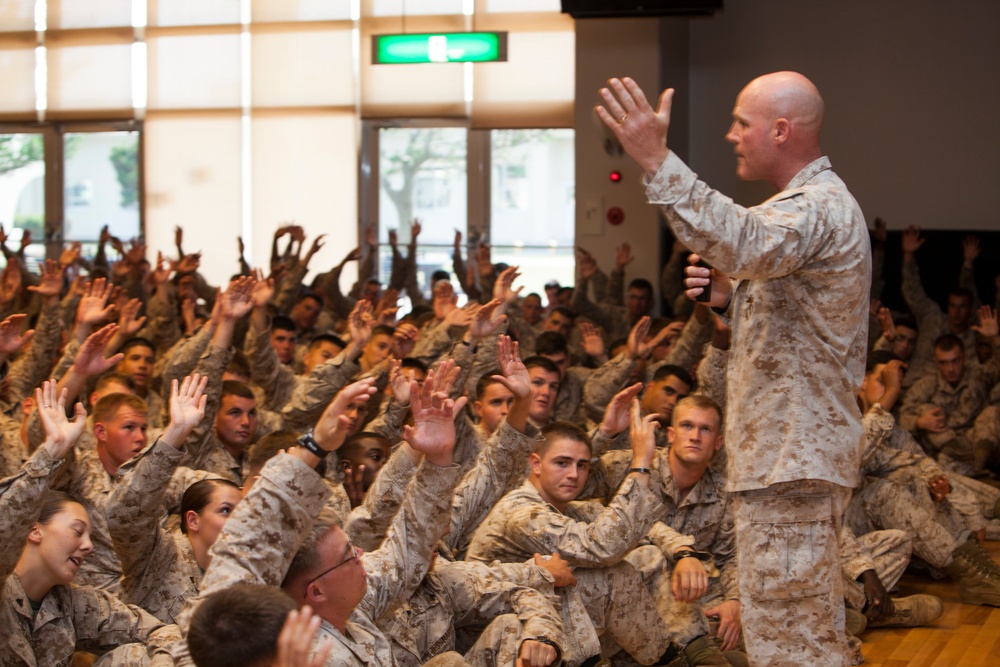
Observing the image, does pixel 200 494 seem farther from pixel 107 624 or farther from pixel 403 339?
pixel 403 339

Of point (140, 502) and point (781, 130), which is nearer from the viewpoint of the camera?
point (781, 130)

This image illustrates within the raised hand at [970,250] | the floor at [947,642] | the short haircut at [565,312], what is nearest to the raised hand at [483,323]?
the floor at [947,642]

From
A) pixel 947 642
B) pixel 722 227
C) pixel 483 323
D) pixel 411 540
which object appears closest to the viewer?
→ pixel 722 227

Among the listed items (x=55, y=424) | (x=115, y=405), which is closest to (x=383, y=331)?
(x=115, y=405)

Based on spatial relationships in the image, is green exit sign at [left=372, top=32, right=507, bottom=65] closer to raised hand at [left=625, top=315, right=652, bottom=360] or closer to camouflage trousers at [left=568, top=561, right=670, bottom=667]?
raised hand at [left=625, top=315, right=652, bottom=360]

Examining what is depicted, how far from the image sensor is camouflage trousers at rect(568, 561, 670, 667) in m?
3.47

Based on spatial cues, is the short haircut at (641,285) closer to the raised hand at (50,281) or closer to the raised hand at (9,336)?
the raised hand at (50,281)

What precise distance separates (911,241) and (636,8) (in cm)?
253

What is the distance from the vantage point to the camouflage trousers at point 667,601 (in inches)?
154

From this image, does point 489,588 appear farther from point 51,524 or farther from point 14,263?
point 14,263

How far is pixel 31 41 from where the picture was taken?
11.2m

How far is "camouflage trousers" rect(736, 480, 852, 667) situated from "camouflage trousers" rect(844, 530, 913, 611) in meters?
2.47

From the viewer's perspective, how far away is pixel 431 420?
250cm

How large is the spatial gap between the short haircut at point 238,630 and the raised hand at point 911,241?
7260mm
